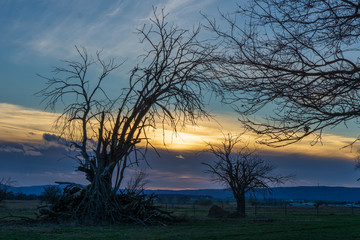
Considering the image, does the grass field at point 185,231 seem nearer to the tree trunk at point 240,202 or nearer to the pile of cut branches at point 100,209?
the pile of cut branches at point 100,209

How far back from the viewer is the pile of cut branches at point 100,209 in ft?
56.2

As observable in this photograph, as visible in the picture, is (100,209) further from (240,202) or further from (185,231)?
(240,202)

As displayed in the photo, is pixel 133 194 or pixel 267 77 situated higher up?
pixel 267 77

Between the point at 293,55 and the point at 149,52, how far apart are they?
11.8 m

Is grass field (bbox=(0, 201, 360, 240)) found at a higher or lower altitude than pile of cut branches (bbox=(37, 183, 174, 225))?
lower

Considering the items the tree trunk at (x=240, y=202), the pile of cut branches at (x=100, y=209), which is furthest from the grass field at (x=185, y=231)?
the tree trunk at (x=240, y=202)

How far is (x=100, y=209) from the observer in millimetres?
17250

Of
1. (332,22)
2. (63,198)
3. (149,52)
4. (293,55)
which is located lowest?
(63,198)

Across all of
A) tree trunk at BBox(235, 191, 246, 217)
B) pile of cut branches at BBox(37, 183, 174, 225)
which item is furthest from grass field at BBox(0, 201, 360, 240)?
tree trunk at BBox(235, 191, 246, 217)

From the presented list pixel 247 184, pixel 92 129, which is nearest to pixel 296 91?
pixel 92 129

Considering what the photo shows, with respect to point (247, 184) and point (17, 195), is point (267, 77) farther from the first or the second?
point (17, 195)

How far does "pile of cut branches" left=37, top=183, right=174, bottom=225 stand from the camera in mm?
17125

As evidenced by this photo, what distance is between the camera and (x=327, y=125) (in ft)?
25.1

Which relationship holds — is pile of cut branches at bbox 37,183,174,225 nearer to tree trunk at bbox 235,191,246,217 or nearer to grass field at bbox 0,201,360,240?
grass field at bbox 0,201,360,240
